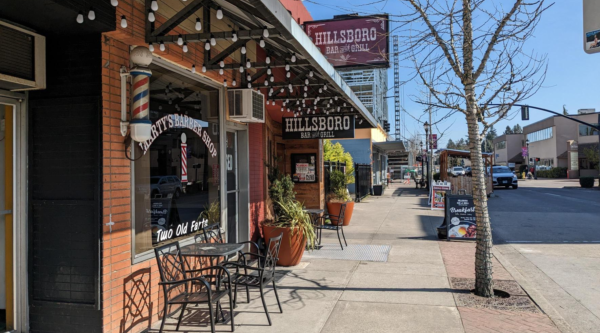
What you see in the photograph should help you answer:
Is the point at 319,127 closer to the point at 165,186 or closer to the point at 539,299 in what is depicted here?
the point at 165,186

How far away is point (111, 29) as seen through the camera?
3770 mm

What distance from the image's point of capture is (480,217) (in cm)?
557

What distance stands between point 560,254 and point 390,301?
210 inches

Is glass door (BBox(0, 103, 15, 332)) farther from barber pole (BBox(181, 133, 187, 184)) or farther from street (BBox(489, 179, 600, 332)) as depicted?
street (BBox(489, 179, 600, 332))

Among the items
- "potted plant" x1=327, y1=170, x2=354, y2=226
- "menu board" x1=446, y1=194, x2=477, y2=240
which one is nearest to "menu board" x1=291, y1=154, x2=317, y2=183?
"potted plant" x1=327, y1=170, x2=354, y2=226

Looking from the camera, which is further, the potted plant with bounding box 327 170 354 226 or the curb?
the potted plant with bounding box 327 170 354 226

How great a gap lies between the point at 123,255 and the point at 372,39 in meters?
9.63

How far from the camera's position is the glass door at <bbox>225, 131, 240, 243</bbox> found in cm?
703

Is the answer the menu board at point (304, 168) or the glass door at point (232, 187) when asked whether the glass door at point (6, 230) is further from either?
the menu board at point (304, 168)

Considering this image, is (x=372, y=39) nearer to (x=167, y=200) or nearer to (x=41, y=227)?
(x=167, y=200)

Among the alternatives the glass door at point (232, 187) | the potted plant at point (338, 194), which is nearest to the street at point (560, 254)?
the potted plant at point (338, 194)

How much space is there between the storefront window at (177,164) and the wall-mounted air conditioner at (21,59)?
3.59 feet

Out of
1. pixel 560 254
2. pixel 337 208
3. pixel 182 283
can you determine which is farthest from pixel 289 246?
pixel 560 254

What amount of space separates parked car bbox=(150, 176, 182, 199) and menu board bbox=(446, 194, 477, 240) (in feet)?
22.8
